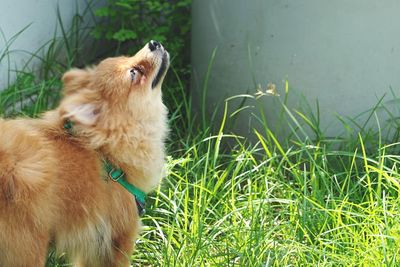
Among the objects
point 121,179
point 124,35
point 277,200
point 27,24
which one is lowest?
point 277,200

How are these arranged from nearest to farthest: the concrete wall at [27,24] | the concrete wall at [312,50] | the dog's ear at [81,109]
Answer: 1. the dog's ear at [81,109]
2. the concrete wall at [312,50]
3. the concrete wall at [27,24]

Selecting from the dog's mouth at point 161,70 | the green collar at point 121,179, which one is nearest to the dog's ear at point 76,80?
the dog's mouth at point 161,70

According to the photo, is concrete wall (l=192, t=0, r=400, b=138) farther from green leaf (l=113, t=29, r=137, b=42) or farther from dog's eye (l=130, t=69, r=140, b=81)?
dog's eye (l=130, t=69, r=140, b=81)

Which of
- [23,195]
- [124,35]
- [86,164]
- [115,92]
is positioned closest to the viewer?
[23,195]

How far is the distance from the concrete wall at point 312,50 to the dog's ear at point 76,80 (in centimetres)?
148

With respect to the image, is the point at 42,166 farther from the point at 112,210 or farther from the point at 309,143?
the point at 309,143

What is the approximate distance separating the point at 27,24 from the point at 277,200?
244 cm

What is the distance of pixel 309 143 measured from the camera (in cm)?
489

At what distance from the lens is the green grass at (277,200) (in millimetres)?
4000

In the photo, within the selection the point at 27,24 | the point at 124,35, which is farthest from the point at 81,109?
the point at 124,35

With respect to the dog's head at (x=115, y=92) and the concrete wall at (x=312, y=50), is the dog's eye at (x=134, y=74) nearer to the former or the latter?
the dog's head at (x=115, y=92)

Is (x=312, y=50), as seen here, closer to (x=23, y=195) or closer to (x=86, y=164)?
(x=86, y=164)

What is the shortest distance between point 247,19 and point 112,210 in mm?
1878

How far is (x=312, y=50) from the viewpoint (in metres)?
4.96
